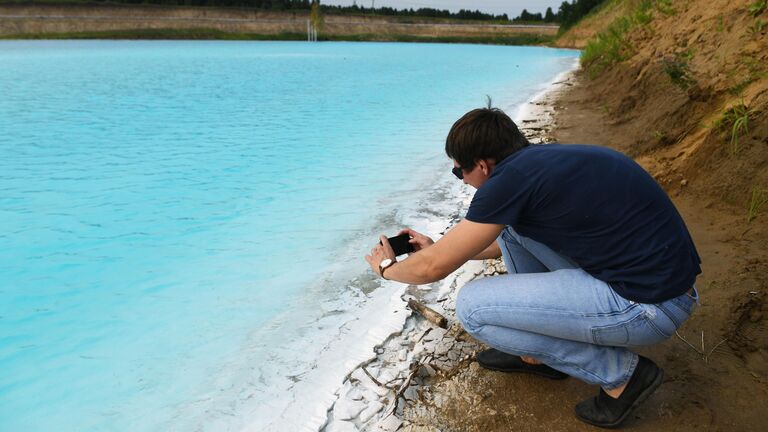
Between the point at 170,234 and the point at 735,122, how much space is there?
4773 mm

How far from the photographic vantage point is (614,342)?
6.27ft

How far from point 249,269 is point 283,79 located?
16005 mm

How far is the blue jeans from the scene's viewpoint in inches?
72.8

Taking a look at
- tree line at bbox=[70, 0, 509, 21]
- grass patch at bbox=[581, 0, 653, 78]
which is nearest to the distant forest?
tree line at bbox=[70, 0, 509, 21]

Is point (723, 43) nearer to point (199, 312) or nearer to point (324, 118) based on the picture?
point (199, 312)

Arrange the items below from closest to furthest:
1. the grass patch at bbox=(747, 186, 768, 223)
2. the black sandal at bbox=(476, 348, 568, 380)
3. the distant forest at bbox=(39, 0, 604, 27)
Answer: the black sandal at bbox=(476, 348, 568, 380)
the grass patch at bbox=(747, 186, 768, 223)
the distant forest at bbox=(39, 0, 604, 27)

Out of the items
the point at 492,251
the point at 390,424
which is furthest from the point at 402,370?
the point at 492,251

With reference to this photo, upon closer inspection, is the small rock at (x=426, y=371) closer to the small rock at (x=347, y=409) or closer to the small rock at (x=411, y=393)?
the small rock at (x=411, y=393)

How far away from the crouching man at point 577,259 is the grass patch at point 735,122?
7.92 feet

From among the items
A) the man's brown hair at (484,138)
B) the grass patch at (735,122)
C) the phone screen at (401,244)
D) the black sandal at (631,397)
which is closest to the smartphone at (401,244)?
the phone screen at (401,244)

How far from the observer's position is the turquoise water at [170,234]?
9.27 ft

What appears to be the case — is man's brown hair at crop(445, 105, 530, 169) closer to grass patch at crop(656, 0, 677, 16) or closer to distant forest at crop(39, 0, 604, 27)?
grass patch at crop(656, 0, 677, 16)

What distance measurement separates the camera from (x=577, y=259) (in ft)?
6.30

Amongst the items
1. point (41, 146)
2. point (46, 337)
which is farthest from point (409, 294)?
point (41, 146)
